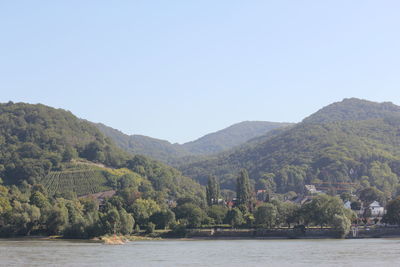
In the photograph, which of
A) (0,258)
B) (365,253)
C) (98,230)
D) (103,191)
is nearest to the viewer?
(0,258)

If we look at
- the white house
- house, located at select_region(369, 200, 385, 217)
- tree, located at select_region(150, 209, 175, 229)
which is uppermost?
the white house

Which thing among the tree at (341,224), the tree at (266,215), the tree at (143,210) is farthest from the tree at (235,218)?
the tree at (341,224)

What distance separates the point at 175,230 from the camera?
127562 millimetres

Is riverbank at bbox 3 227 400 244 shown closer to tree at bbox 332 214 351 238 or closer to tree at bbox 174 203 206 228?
tree at bbox 332 214 351 238

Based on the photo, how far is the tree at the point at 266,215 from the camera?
126000 millimetres

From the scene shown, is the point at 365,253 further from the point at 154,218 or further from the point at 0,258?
the point at 154,218

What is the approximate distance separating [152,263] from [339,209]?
59817 mm

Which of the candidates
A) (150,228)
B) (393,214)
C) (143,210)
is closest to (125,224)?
(150,228)

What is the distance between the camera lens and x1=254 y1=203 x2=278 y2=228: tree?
126000 millimetres

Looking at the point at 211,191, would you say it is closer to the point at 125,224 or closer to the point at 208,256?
the point at 125,224

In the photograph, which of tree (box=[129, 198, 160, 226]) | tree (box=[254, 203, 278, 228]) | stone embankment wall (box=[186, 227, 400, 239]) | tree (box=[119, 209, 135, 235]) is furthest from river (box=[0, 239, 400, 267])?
tree (box=[129, 198, 160, 226])

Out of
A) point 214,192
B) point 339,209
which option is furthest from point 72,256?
point 214,192

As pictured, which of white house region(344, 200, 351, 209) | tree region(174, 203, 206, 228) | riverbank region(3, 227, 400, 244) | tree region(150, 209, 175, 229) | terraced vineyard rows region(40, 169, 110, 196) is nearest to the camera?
riverbank region(3, 227, 400, 244)

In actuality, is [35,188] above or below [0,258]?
above
